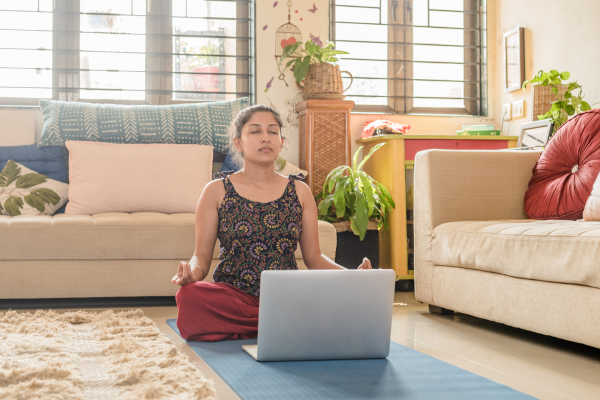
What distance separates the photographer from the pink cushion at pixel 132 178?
307cm

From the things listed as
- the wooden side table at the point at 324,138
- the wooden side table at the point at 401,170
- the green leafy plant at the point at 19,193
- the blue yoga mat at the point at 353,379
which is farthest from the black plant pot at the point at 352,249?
the blue yoga mat at the point at 353,379

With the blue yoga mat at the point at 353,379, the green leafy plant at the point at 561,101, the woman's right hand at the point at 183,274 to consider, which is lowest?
the blue yoga mat at the point at 353,379

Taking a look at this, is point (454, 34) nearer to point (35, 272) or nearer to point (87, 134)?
point (87, 134)

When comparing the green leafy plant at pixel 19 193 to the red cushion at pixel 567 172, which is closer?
the red cushion at pixel 567 172

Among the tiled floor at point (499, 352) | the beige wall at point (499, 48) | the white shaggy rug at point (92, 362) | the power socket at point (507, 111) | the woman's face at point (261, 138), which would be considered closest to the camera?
the white shaggy rug at point (92, 362)

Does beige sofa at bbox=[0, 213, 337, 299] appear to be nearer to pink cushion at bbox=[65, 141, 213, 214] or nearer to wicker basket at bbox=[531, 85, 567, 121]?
pink cushion at bbox=[65, 141, 213, 214]

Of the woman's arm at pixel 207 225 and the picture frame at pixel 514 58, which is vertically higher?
the picture frame at pixel 514 58

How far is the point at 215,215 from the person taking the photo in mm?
2031

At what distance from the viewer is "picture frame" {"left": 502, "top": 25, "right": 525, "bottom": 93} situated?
388 centimetres

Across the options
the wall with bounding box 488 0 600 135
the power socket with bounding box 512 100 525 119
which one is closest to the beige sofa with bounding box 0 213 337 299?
the wall with bounding box 488 0 600 135

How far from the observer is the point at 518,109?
3938mm

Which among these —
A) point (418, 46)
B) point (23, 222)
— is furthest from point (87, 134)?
point (418, 46)

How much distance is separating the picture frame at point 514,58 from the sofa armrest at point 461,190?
1383mm

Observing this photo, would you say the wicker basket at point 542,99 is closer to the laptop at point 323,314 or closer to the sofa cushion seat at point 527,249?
the sofa cushion seat at point 527,249
